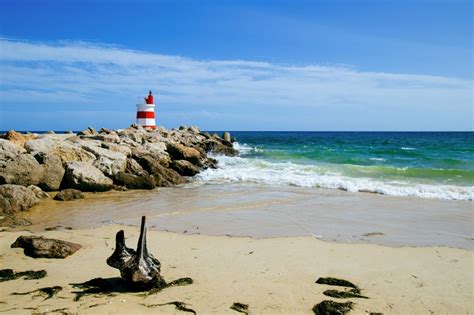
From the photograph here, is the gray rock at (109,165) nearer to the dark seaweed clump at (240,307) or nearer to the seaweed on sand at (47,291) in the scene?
the seaweed on sand at (47,291)

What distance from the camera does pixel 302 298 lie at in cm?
377

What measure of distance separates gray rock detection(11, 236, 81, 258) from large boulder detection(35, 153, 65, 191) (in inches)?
185

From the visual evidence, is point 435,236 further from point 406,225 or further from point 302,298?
point 302,298

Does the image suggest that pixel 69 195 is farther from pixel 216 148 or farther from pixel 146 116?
pixel 146 116

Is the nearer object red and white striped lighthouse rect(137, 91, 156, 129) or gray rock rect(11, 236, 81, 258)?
gray rock rect(11, 236, 81, 258)

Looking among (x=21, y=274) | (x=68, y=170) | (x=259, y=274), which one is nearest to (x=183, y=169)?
(x=68, y=170)

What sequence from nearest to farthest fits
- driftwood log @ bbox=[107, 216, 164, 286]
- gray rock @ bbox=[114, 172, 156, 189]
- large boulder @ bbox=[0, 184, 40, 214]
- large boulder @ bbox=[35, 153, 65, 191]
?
driftwood log @ bbox=[107, 216, 164, 286], large boulder @ bbox=[0, 184, 40, 214], large boulder @ bbox=[35, 153, 65, 191], gray rock @ bbox=[114, 172, 156, 189]

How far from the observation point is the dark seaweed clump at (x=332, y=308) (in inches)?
137

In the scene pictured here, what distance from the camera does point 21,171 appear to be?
896 cm

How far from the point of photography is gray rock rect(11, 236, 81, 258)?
4.75 meters

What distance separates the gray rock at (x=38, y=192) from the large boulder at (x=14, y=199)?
76cm

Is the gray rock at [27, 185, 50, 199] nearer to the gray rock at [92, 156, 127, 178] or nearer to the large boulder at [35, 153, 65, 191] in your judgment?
the large boulder at [35, 153, 65, 191]

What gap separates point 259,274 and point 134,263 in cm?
134

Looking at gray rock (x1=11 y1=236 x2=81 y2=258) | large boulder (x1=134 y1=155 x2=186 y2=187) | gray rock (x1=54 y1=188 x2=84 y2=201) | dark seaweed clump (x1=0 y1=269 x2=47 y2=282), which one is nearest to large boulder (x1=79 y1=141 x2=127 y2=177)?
large boulder (x1=134 y1=155 x2=186 y2=187)
